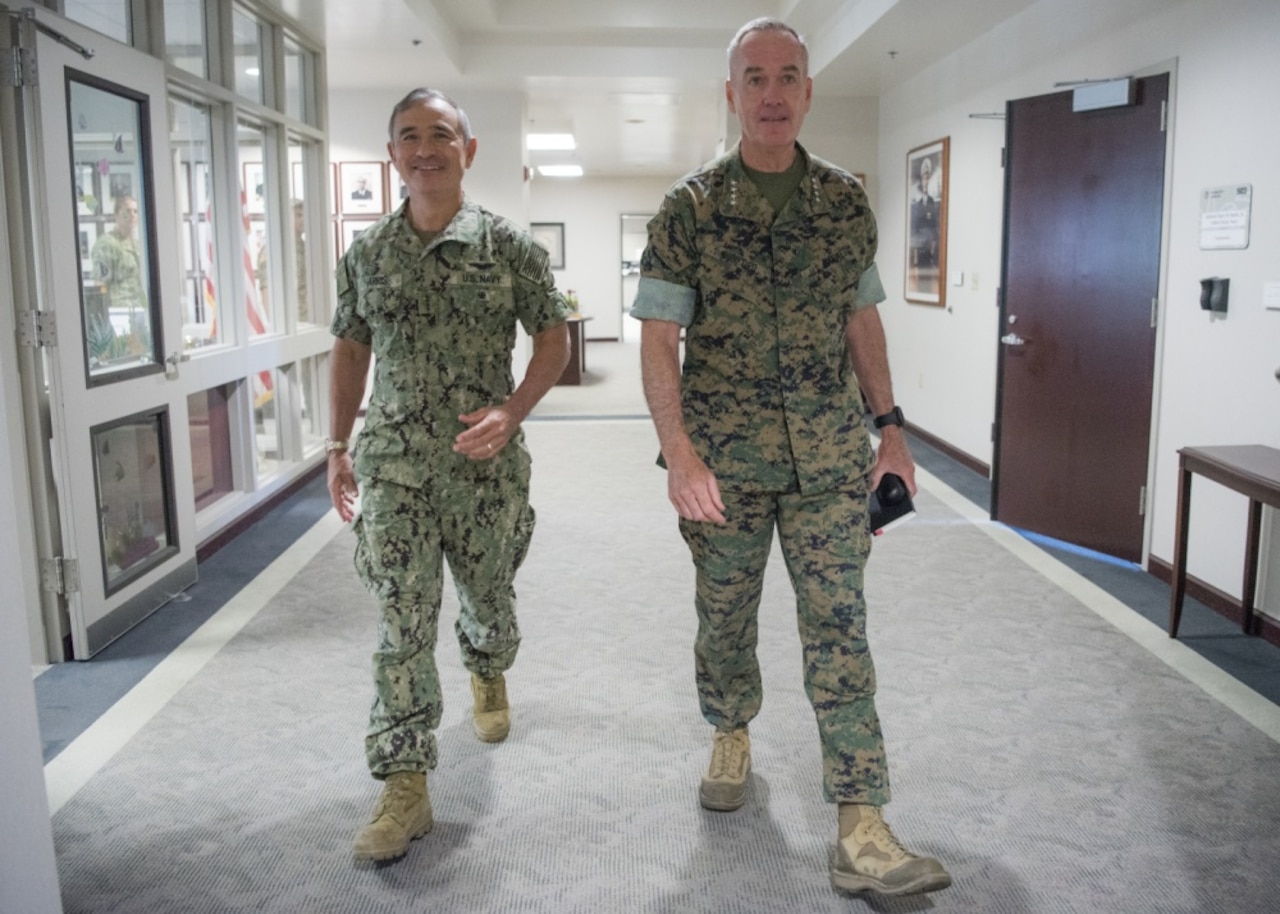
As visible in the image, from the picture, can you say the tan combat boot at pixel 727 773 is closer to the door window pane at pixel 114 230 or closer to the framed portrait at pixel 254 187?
the door window pane at pixel 114 230

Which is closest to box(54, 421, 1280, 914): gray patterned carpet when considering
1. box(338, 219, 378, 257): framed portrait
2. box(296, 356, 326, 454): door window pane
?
box(296, 356, 326, 454): door window pane

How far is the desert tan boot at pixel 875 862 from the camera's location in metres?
1.95

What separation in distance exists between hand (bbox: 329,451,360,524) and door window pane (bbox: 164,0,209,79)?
2.81m

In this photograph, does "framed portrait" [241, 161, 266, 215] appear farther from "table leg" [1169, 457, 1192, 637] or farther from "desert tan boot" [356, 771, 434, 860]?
"table leg" [1169, 457, 1192, 637]

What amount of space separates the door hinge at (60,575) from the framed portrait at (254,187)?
2918 millimetres

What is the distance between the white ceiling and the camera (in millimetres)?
6035

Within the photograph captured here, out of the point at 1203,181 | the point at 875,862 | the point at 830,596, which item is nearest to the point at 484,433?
the point at 830,596

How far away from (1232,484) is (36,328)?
3.52 meters

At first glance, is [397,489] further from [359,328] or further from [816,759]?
[816,759]

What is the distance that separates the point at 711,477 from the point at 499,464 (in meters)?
0.60

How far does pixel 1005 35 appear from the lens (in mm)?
5902

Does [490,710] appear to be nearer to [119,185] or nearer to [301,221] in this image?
[119,185]

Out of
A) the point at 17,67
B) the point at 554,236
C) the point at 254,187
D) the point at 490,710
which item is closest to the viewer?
the point at 490,710

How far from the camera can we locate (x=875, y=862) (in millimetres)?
1970
